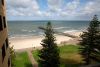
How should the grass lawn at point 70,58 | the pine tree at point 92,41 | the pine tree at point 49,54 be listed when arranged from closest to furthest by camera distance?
1. the pine tree at point 49,54
2. the pine tree at point 92,41
3. the grass lawn at point 70,58

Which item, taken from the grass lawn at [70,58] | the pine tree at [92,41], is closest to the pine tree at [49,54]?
the grass lawn at [70,58]

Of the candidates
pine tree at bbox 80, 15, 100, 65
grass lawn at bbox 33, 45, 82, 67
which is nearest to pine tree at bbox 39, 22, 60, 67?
grass lawn at bbox 33, 45, 82, 67

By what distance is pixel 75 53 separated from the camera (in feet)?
158

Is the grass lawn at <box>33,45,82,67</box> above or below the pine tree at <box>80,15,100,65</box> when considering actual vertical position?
below

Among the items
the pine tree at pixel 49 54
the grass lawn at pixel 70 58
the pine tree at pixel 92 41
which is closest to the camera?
the pine tree at pixel 49 54

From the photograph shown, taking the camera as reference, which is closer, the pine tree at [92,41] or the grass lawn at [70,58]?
the pine tree at [92,41]

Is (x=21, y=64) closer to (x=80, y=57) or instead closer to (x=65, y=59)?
(x=65, y=59)

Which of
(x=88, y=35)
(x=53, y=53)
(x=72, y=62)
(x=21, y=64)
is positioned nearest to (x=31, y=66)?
(x=21, y=64)

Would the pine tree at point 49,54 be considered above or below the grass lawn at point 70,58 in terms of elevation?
above

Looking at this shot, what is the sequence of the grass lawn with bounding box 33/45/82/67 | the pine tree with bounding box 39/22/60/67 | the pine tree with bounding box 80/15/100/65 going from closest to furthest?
the pine tree with bounding box 39/22/60/67 → the pine tree with bounding box 80/15/100/65 → the grass lawn with bounding box 33/45/82/67

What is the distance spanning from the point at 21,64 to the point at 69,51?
18516 millimetres

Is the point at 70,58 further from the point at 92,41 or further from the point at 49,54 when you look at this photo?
the point at 49,54

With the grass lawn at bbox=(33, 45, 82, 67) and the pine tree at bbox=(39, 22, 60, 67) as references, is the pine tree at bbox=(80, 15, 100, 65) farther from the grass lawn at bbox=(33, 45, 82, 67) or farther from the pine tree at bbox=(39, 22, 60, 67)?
the pine tree at bbox=(39, 22, 60, 67)

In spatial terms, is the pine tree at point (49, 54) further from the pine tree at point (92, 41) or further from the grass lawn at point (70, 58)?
the pine tree at point (92, 41)
